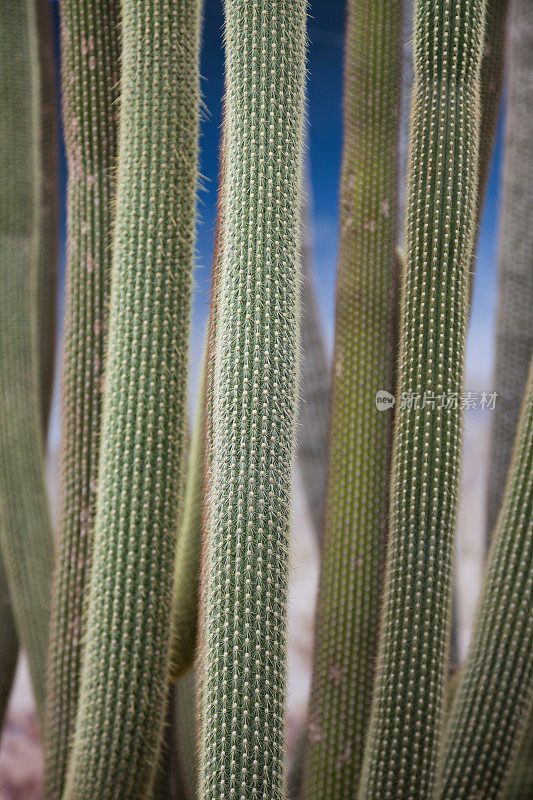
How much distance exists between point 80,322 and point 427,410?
100 cm

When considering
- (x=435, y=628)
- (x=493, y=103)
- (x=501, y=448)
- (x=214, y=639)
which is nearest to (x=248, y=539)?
(x=214, y=639)

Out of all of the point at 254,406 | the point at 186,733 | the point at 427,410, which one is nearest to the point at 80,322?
the point at 254,406

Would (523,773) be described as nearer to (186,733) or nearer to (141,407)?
(186,733)

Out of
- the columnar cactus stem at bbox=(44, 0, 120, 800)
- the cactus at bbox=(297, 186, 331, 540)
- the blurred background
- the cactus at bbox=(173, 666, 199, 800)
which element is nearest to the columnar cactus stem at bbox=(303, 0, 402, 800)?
the blurred background

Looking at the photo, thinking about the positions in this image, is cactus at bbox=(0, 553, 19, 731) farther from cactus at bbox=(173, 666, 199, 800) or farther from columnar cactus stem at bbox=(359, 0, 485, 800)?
columnar cactus stem at bbox=(359, 0, 485, 800)

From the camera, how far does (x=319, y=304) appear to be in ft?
12.0

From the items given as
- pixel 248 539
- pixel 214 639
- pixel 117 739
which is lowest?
pixel 117 739

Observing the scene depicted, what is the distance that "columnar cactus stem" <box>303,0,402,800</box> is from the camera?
6.20 ft

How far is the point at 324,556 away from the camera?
1981 mm

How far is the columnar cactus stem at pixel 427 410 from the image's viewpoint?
160 centimetres

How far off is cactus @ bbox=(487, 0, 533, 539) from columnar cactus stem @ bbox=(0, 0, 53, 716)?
182 centimetres

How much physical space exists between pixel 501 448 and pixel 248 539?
1894 millimetres

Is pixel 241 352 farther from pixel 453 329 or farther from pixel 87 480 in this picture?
pixel 87 480

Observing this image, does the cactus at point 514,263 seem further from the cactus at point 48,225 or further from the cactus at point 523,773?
the cactus at point 48,225
